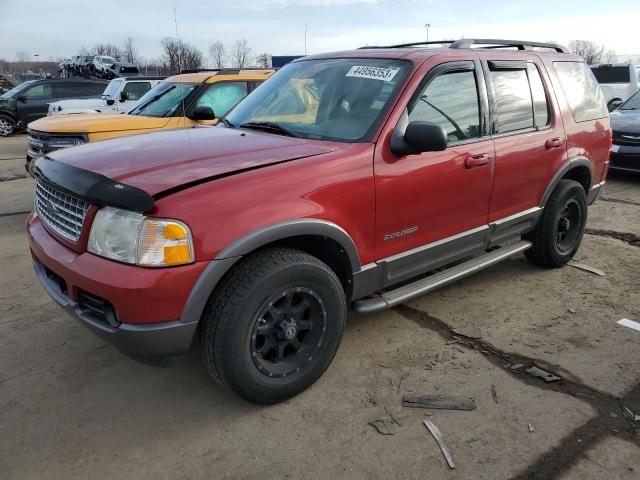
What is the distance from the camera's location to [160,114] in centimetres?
708

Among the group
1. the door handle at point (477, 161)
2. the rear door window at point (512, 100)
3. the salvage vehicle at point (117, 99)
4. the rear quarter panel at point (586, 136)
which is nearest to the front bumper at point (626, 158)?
the rear quarter panel at point (586, 136)

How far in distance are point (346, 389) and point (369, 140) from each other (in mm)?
1436

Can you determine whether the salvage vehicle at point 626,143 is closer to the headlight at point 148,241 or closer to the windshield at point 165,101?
the windshield at point 165,101

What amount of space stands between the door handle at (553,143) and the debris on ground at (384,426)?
2.61 meters

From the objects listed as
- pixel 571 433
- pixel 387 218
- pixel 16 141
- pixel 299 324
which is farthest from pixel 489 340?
pixel 16 141

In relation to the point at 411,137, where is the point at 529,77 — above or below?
above

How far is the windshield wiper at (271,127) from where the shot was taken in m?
3.31

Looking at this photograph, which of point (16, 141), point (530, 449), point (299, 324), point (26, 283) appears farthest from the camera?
point (16, 141)

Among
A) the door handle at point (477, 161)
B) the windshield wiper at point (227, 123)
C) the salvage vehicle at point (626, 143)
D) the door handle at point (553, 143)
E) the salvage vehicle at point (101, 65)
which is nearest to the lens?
the door handle at point (477, 161)

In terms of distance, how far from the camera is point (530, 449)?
2.49m

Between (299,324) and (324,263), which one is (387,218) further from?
(299,324)

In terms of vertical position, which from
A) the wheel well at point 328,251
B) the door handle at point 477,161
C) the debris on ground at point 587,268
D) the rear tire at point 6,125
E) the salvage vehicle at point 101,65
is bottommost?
the debris on ground at point 587,268

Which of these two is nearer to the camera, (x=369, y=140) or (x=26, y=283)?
(x=369, y=140)

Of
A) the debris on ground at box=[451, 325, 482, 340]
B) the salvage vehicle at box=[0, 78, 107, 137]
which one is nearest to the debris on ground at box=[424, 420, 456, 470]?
the debris on ground at box=[451, 325, 482, 340]
